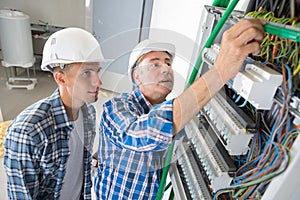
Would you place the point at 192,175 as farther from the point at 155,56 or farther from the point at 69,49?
the point at 69,49

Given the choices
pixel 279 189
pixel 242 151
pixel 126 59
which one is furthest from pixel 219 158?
pixel 126 59

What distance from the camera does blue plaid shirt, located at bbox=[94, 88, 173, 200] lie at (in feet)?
1.90

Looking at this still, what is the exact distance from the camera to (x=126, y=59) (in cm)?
83

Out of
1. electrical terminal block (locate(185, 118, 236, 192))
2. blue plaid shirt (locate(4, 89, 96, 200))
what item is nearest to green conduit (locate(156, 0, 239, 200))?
electrical terminal block (locate(185, 118, 236, 192))

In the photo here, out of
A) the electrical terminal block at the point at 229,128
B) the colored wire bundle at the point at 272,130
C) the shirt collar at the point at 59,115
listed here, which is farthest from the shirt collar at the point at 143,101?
the shirt collar at the point at 59,115

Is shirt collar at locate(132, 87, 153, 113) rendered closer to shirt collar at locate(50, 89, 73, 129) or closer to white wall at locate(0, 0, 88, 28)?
shirt collar at locate(50, 89, 73, 129)

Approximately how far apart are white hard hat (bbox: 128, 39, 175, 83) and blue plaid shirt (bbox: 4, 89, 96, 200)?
0.50 metres

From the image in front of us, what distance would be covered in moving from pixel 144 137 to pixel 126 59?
351 millimetres

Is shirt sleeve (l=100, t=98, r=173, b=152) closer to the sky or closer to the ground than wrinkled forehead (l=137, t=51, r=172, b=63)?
closer to the ground

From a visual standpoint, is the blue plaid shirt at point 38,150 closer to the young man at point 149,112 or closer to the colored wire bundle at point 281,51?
the young man at point 149,112

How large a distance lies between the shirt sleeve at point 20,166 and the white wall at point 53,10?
3.28 meters

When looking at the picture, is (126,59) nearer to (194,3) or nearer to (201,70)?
(201,70)

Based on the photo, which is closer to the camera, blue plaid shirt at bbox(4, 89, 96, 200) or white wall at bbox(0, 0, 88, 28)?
blue plaid shirt at bbox(4, 89, 96, 200)

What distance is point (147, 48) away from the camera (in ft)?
2.33
